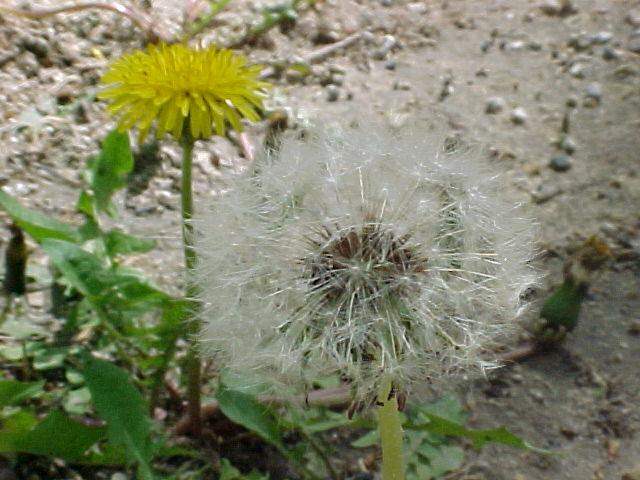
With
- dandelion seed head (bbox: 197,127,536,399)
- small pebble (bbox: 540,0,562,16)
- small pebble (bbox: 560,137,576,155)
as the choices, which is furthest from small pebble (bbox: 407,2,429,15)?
dandelion seed head (bbox: 197,127,536,399)

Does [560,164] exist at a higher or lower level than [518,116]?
lower

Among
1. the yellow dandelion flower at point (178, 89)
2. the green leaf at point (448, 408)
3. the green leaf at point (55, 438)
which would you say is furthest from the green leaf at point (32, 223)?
the green leaf at point (448, 408)

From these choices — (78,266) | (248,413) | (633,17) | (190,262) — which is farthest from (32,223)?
(633,17)

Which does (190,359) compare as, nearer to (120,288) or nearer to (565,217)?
(120,288)

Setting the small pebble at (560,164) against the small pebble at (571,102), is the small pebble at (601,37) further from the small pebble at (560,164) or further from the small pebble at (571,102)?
the small pebble at (560,164)

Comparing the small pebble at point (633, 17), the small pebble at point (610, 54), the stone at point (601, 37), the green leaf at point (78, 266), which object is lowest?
the green leaf at point (78, 266)

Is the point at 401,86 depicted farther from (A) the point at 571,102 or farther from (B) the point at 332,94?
(A) the point at 571,102
